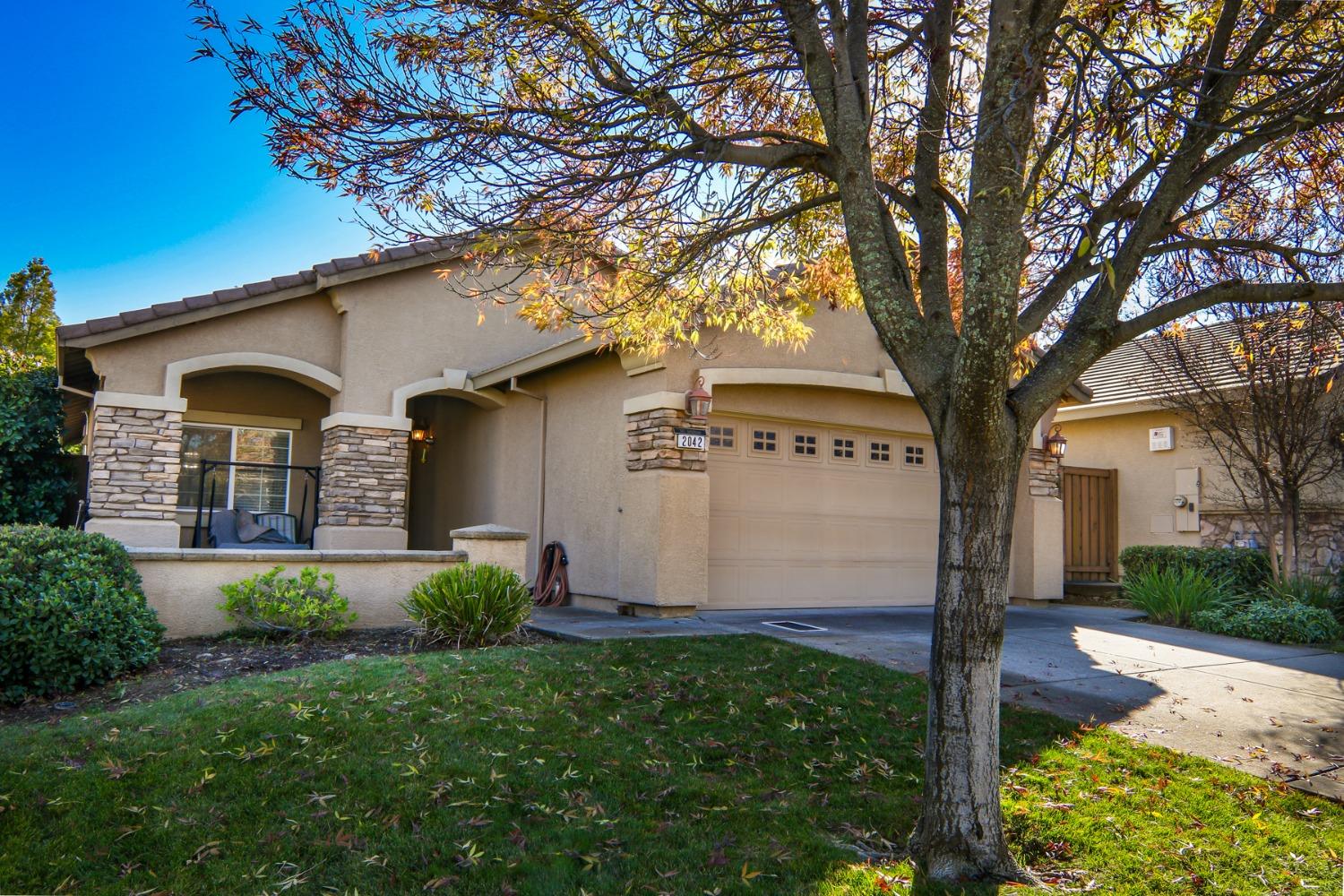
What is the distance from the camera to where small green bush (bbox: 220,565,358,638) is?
24.2 ft

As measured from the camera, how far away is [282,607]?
736cm

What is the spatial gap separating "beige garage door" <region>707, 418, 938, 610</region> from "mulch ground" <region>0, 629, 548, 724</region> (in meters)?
3.09

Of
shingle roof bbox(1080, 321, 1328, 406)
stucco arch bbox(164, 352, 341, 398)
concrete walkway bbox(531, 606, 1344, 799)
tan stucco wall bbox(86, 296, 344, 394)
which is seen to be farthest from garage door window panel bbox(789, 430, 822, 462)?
tan stucco wall bbox(86, 296, 344, 394)

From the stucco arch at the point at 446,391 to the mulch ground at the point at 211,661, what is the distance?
15.9 ft

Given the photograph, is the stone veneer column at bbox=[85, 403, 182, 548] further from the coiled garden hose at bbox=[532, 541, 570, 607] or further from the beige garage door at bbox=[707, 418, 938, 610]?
the beige garage door at bbox=[707, 418, 938, 610]

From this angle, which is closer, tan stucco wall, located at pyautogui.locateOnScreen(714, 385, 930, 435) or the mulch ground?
the mulch ground

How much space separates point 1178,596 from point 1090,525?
4156 mm

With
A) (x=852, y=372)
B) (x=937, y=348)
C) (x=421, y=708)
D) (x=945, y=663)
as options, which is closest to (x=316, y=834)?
(x=421, y=708)

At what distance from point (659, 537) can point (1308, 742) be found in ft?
18.1

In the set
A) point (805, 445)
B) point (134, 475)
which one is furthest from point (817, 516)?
point (134, 475)

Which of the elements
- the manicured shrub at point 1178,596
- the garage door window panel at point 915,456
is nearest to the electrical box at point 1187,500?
the manicured shrub at point 1178,596

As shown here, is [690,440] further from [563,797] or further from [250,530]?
[250,530]

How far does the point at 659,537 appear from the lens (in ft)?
29.5

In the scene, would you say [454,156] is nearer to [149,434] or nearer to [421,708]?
[421,708]
